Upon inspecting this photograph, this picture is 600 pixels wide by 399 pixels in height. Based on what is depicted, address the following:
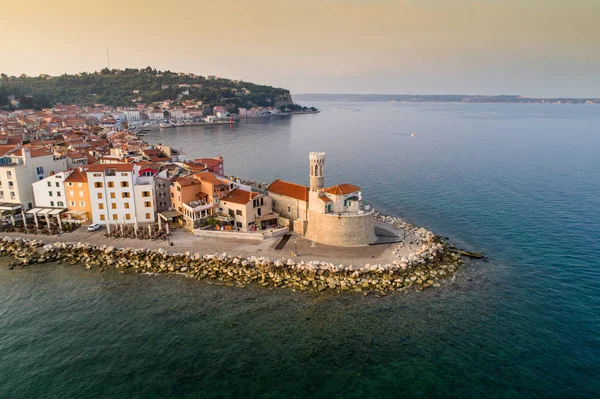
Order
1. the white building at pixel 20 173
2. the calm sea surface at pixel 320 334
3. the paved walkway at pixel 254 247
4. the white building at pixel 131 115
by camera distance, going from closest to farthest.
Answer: the calm sea surface at pixel 320 334, the paved walkway at pixel 254 247, the white building at pixel 20 173, the white building at pixel 131 115

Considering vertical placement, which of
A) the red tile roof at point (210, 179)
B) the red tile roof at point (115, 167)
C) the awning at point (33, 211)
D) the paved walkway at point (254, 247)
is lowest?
the paved walkway at point (254, 247)

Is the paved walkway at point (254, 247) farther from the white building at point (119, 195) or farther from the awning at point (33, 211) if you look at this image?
the awning at point (33, 211)

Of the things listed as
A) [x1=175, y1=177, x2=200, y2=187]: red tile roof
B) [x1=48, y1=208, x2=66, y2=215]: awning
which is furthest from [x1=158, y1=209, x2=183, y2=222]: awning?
[x1=48, y1=208, x2=66, y2=215]: awning

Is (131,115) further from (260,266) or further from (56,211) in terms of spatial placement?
(260,266)

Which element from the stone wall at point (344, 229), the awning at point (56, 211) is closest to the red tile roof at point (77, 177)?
the awning at point (56, 211)

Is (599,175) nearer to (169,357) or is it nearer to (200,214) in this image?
(200,214)

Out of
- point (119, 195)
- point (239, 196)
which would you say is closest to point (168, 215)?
point (119, 195)
